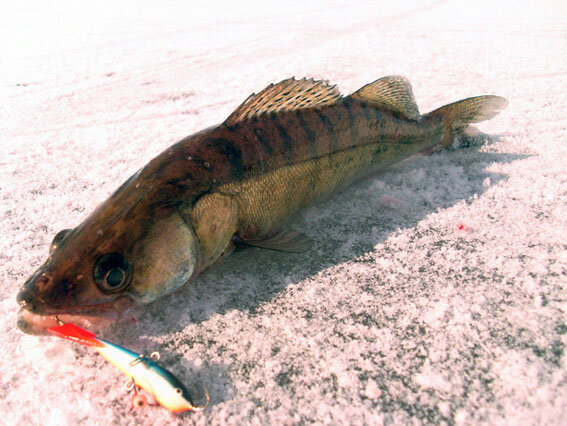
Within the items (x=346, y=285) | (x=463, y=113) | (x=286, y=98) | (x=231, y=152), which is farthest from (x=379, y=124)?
(x=346, y=285)

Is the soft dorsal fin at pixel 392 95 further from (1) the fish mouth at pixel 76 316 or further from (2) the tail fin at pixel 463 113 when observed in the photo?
(1) the fish mouth at pixel 76 316

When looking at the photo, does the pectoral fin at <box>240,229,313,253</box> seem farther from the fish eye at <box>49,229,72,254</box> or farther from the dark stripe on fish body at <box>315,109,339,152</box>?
the fish eye at <box>49,229,72,254</box>

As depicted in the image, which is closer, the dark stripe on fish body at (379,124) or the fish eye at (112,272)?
the fish eye at (112,272)

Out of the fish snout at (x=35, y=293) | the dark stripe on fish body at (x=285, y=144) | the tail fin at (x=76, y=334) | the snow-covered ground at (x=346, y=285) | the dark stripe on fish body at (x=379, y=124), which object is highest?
the dark stripe on fish body at (x=285, y=144)

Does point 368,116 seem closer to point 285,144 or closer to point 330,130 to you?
point 330,130

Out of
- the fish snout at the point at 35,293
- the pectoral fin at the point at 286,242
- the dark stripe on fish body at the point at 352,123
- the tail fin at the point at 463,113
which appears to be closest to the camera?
the fish snout at the point at 35,293

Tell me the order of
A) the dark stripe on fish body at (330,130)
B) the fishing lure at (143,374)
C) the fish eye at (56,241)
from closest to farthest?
the fishing lure at (143,374), the fish eye at (56,241), the dark stripe on fish body at (330,130)

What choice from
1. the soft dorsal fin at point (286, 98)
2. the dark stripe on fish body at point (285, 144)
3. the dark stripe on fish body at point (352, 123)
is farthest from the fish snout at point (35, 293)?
the dark stripe on fish body at point (352, 123)
